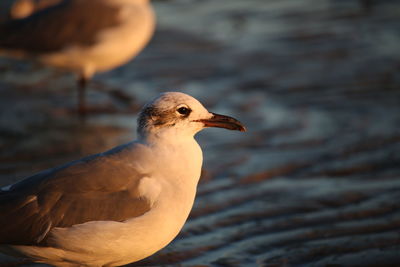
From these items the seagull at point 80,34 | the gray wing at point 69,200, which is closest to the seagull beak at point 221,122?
the gray wing at point 69,200

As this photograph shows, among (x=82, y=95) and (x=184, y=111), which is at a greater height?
(x=82, y=95)

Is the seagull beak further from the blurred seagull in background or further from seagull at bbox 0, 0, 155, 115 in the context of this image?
the blurred seagull in background

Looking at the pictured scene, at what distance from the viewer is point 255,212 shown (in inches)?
236

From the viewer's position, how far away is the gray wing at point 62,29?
9070 millimetres

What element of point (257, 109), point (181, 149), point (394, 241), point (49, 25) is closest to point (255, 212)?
point (394, 241)

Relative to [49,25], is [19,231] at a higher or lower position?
lower

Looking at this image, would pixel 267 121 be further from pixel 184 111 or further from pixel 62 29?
pixel 184 111

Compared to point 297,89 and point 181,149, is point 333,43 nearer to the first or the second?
point 297,89

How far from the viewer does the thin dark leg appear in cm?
878

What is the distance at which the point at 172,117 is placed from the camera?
4.70 meters

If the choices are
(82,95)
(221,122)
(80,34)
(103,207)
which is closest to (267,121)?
(82,95)

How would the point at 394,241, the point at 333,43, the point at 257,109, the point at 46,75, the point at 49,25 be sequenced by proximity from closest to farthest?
1. the point at 394,241
2. the point at 257,109
3. the point at 49,25
4. the point at 46,75
5. the point at 333,43

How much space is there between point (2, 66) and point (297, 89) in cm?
407

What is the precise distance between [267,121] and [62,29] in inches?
108
